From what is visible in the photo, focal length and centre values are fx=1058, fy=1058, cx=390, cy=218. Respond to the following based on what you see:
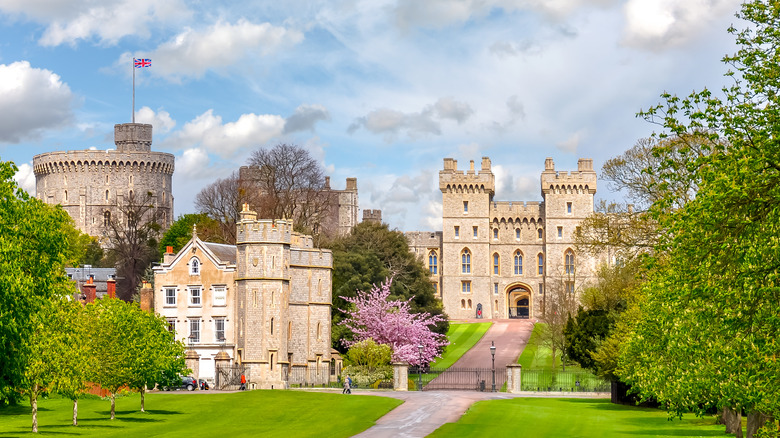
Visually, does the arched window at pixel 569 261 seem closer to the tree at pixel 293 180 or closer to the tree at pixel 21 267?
the tree at pixel 293 180

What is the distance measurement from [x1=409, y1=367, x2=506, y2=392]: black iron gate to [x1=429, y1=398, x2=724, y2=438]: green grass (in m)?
12.8

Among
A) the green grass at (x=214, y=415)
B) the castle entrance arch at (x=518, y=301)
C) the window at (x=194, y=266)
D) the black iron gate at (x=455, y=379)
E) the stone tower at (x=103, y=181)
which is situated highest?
the stone tower at (x=103, y=181)

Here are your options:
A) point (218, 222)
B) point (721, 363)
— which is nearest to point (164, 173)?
point (218, 222)

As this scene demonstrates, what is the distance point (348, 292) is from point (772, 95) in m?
51.9

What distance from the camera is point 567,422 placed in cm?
3403

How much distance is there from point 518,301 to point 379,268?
44.3m

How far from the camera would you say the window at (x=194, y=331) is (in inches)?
2256

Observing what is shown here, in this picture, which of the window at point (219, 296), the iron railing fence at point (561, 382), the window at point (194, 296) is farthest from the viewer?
the window at point (194, 296)

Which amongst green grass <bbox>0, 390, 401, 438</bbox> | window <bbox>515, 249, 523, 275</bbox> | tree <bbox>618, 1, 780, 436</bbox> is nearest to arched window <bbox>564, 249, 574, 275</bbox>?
window <bbox>515, 249, 523, 275</bbox>

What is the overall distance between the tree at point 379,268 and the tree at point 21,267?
37830 mm

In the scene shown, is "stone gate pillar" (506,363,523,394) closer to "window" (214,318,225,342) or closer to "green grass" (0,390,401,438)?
"green grass" (0,390,401,438)

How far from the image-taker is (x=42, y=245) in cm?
2762

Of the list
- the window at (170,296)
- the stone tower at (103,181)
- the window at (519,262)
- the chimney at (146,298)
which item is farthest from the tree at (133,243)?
the window at (519,262)

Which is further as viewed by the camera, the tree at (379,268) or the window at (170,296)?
the tree at (379,268)
